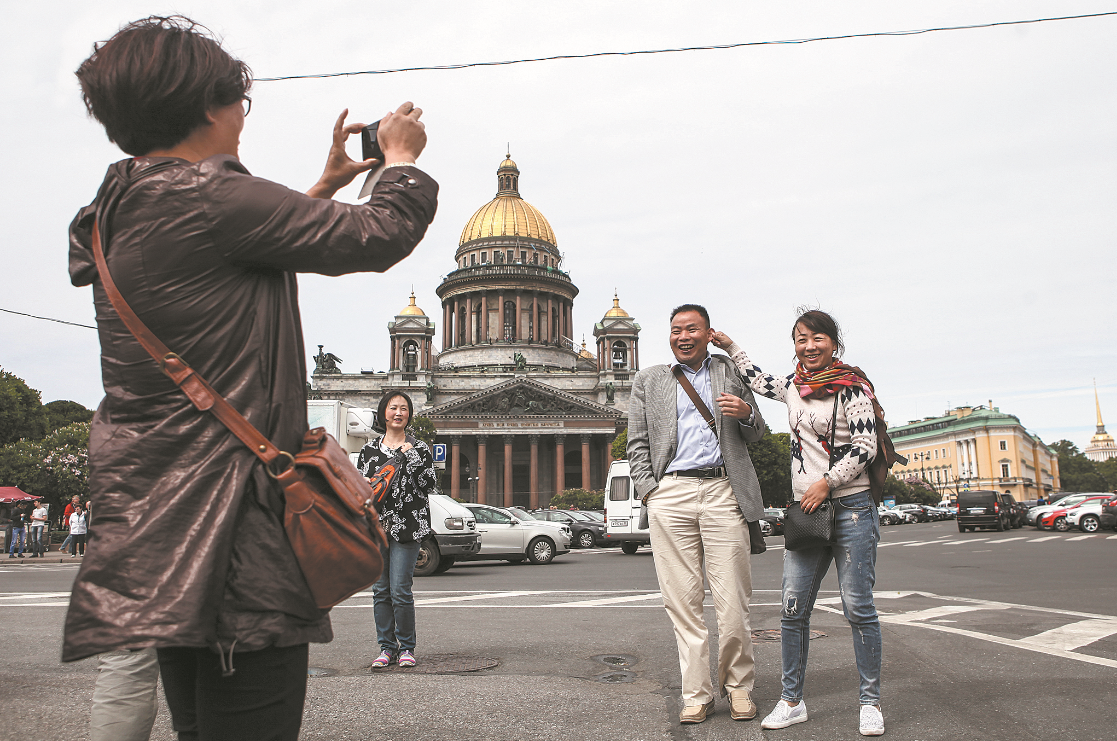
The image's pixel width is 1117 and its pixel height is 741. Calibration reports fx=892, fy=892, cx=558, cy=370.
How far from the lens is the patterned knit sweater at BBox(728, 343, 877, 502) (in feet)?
15.0

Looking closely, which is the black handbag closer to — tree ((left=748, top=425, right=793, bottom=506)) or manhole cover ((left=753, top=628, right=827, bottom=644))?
manhole cover ((left=753, top=628, right=827, bottom=644))

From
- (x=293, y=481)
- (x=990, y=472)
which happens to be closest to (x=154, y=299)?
(x=293, y=481)

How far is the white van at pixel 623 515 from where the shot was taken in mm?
24141

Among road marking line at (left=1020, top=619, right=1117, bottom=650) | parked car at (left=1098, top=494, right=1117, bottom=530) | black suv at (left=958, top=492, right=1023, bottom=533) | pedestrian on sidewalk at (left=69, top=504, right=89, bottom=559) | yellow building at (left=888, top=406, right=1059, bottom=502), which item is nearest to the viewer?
road marking line at (left=1020, top=619, right=1117, bottom=650)

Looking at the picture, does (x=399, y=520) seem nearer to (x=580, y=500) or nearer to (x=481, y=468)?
(x=580, y=500)

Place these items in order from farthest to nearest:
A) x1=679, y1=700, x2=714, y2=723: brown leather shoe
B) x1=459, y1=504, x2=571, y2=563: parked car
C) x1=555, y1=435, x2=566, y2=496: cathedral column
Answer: x1=555, y1=435, x2=566, y2=496: cathedral column → x1=459, y1=504, x2=571, y2=563: parked car → x1=679, y1=700, x2=714, y2=723: brown leather shoe

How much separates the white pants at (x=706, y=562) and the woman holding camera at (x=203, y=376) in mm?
3150

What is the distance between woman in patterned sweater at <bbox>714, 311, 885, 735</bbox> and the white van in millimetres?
18611

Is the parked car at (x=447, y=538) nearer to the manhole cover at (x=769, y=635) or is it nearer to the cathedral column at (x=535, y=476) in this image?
the manhole cover at (x=769, y=635)

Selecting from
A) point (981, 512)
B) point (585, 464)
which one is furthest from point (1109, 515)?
point (585, 464)

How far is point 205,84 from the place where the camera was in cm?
204

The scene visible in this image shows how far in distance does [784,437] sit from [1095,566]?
53.0 m

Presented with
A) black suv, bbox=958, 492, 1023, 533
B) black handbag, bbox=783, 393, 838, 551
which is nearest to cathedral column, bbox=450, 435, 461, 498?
black suv, bbox=958, 492, 1023, 533

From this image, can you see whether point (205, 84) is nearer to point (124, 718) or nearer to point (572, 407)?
point (124, 718)
